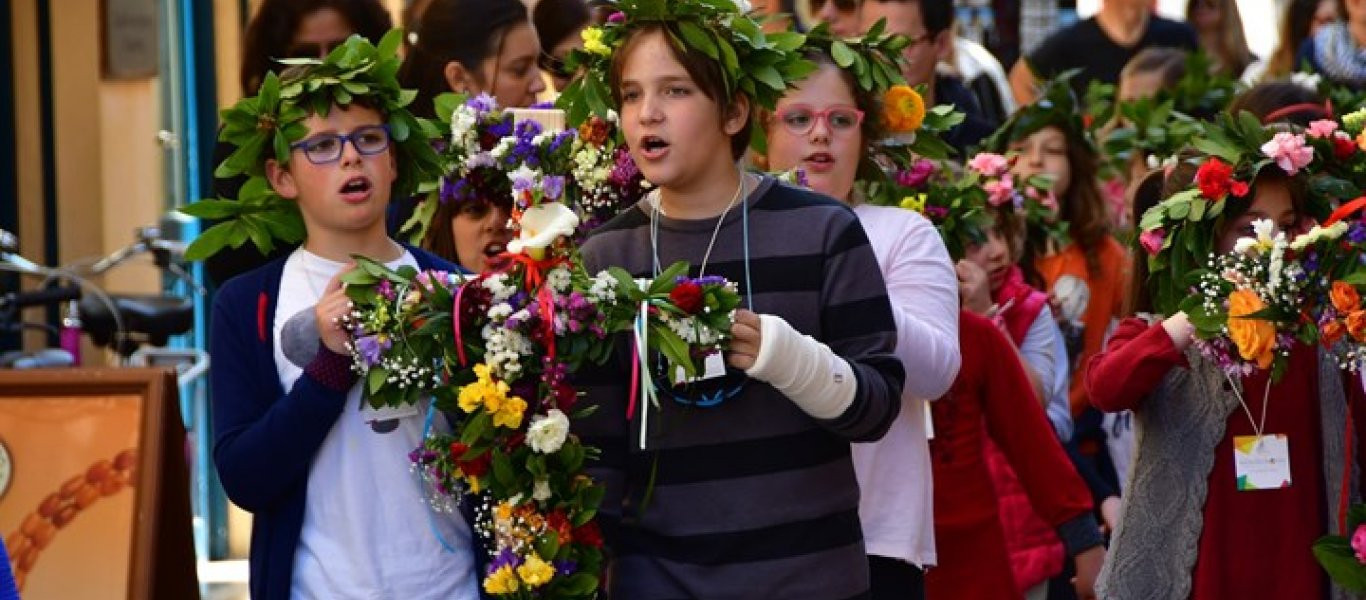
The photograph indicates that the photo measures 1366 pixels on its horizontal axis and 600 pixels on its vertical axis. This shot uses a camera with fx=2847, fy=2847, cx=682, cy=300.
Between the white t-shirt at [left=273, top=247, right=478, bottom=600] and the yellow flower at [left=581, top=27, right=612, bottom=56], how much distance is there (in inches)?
34.2

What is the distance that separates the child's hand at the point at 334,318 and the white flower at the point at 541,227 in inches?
15.1

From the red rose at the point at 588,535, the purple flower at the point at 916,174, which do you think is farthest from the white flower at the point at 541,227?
the purple flower at the point at 916,174

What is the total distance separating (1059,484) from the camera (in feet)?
24.9

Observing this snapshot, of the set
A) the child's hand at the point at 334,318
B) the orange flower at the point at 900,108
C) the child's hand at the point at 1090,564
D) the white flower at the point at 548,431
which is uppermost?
the orange flower at the point at 900,108

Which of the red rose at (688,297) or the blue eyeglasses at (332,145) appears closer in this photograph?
the red rose at (688,297)

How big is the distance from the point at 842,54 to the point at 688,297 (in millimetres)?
1758

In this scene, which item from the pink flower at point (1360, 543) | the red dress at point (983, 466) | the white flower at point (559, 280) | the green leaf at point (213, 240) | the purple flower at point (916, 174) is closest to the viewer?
the white flower at point (559, 280)

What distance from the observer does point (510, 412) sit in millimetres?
5492

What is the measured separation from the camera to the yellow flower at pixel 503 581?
221 inches

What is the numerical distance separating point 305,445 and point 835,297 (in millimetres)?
1112

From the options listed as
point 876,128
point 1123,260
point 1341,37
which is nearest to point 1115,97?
point 1341,37

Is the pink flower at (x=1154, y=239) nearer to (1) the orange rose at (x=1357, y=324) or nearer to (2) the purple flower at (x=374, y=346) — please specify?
(1) the orange rose at (x=1357, y=324)

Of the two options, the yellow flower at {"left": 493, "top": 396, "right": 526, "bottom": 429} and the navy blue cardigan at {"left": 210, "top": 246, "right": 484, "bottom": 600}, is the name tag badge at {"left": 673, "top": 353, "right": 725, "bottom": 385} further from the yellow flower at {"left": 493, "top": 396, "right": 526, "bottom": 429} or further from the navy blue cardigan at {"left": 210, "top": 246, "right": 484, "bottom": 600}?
the navy blue cardigan at {"left": 210, "top": 246, "right": 484, "bottom": 600}

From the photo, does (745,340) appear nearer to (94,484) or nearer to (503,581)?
(503,581)
